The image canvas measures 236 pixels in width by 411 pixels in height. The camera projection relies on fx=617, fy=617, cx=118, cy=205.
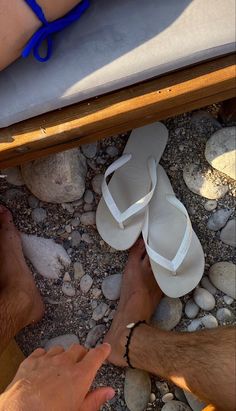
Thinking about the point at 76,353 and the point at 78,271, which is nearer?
the point at 76,353

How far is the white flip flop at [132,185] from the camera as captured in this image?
1.70 metres

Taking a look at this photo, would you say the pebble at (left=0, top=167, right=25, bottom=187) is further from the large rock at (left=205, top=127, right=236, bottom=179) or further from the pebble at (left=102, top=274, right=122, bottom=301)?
the large rock at (left=205, top=127, right=236, bottom=179)

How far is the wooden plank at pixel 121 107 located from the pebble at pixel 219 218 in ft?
1.33

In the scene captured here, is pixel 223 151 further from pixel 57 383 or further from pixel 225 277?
pixel 57 383

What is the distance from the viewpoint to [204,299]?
5.50 feet

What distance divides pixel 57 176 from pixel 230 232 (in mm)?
493

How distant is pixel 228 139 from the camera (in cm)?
166

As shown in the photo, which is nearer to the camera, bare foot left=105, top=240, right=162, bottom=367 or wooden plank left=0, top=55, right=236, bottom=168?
wooden plank left=0, top=55, right=236, bottom=168

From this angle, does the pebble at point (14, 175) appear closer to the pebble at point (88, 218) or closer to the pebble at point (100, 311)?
the pebble at point (88, 218)

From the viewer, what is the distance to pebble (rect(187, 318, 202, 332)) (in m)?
1.69

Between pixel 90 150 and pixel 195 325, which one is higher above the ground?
pixel 90 150

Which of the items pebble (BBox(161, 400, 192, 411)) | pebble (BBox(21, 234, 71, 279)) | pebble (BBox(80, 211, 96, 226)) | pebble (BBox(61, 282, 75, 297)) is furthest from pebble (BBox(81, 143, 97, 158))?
pebble (BBox(161, 400, 192, 411))

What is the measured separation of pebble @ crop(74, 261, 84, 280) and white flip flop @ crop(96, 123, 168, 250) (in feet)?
0.34

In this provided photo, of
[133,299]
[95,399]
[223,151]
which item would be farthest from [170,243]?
[95,399]
